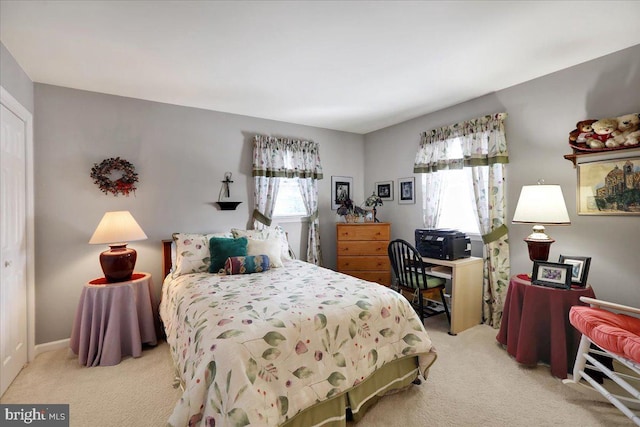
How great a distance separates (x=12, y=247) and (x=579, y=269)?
4.49 metres

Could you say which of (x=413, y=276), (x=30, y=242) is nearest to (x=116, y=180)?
(x=30, y=242)

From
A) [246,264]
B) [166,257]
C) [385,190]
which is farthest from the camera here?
[385,190]

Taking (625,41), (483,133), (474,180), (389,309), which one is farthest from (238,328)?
(625,41)

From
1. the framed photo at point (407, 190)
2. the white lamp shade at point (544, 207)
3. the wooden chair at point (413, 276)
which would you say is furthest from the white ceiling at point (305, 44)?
the wooden chair at point (413, 276)

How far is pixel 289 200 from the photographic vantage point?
413 centimetres

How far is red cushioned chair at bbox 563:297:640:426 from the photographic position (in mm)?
1615

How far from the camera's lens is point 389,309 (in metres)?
2.03

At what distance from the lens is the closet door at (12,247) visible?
214cm

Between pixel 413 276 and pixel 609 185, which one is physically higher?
pixel 609 185

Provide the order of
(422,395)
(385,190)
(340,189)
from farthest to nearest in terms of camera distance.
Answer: (340,189) → (385,190) → (422,395)

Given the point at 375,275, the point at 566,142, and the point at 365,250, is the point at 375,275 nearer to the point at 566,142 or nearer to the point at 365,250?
the point at 365,250

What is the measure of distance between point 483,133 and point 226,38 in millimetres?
2723

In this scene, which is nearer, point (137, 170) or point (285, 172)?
point (137, 170)

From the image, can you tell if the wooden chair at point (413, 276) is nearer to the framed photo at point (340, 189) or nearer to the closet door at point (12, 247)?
the framed photo at point (340, 189)
